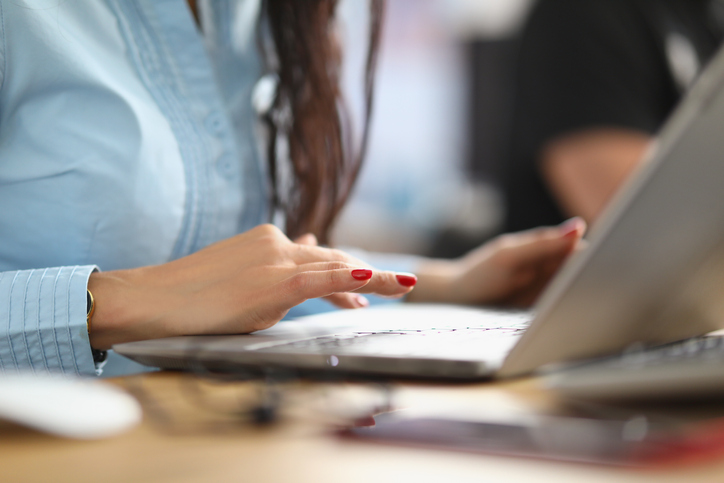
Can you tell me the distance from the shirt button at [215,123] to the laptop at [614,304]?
360mm

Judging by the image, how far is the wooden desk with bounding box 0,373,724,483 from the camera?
0.21 metres

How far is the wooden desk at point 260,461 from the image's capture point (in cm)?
21

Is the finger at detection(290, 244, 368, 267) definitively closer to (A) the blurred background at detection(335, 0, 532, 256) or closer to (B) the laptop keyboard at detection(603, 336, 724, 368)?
(B) the laptop keyboard at detection(603, 336, 724, 368)

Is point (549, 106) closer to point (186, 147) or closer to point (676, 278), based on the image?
point (186, 147)

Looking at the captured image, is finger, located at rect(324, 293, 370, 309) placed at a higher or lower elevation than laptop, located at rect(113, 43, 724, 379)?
higher

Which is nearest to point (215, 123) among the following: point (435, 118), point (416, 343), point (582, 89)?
point (416, 343)

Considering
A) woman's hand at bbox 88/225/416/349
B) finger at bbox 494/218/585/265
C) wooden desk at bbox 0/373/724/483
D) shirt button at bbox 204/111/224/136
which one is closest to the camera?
wooden desk at bbox 0/373/724/483

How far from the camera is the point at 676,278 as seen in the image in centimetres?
34

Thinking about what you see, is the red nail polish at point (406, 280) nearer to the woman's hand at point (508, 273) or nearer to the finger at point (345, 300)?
the finger at point (345, 300)

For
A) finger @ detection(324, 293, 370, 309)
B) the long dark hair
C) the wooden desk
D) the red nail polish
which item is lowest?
the wooden desk

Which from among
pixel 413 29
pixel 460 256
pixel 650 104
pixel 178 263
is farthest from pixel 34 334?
pixel 413 29

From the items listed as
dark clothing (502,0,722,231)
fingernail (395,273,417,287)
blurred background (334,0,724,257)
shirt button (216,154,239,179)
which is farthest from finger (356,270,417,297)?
dark clothing (502,0,722,231)

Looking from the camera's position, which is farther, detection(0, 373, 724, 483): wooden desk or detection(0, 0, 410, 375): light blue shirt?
detection(0, 0, 410, 375): light blue shirt

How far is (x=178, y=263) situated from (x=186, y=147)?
0.73 ft
